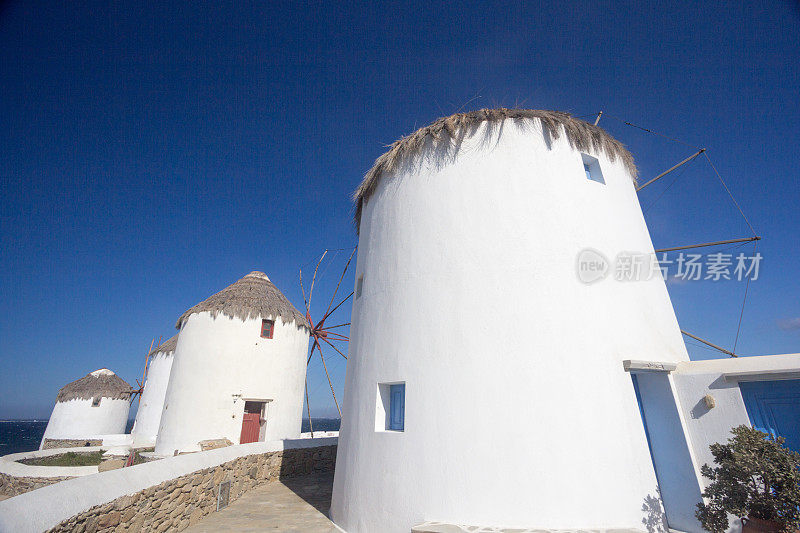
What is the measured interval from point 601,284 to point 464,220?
2.31m

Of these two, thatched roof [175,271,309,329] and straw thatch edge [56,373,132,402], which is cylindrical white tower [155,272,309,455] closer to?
thatched roof [175,271,309,329]

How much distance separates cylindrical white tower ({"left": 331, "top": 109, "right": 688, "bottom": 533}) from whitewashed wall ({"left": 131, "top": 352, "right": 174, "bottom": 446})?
19645 mm

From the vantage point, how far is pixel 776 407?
4906 millimetres

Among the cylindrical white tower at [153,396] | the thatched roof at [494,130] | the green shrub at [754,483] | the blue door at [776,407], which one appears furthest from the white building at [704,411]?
the cylindrical white tower at [153,396]

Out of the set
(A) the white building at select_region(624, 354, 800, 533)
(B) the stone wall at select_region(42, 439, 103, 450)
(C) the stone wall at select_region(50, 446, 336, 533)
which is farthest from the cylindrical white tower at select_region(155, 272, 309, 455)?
(B) the stone wall at select_region(42, 439, 103, 450)

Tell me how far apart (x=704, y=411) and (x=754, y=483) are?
1.26 m

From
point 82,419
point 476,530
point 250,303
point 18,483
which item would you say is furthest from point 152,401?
point 476,530

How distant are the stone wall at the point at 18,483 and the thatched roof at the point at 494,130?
15618mm

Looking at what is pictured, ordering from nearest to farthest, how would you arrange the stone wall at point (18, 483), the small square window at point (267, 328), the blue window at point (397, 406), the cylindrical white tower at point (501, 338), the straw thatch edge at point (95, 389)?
the cylindrical white tower at point (501, 338) < the blue window at point (397, 406) < the stone wall at point (18, 483) < the small square window at point (267, 328) < the straw thatch edge at point (95, 389)

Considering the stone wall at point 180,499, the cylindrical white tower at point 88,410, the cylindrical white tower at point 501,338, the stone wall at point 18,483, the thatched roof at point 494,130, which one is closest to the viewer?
the stone wall at point 180,499

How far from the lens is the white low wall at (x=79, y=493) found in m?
3.27

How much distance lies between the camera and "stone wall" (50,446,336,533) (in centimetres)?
430

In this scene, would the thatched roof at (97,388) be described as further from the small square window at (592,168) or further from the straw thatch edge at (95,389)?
the small square window at (592,168)

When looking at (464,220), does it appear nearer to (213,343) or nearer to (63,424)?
(213,343)
